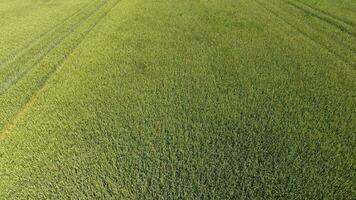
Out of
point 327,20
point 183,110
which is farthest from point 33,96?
point 327,20

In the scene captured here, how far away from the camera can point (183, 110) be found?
311 centimetres

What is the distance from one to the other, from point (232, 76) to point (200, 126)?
1.18 m

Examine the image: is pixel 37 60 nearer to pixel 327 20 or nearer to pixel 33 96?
pixel 33 96

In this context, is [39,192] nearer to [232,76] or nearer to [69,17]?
[232,76]

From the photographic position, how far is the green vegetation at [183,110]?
231 cm

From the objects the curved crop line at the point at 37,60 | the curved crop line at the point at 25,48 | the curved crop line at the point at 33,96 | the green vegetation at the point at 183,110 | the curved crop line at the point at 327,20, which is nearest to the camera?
the green vegetation at the point at 183,110

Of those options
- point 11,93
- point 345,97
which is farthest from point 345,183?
point 11,93

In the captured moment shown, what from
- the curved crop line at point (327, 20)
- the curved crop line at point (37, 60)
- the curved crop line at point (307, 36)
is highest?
the curved crop line at point (327, 20)

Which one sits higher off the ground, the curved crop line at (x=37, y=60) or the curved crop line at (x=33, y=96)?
the curved crop line at (x=37, y=60)

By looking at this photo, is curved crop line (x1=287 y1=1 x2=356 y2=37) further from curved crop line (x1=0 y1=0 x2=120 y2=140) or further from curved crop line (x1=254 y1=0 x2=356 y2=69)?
curved crop line (x1=0 y1=0 x2=120 y2=140)

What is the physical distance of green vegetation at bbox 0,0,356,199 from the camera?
91.0 inches

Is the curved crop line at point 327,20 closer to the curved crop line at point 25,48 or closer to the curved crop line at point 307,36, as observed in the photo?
the curved crop line at point 307,36

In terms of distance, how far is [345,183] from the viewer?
221 centimetres

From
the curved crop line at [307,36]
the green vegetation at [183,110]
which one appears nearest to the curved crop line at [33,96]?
the green vegetation at [183,110]
